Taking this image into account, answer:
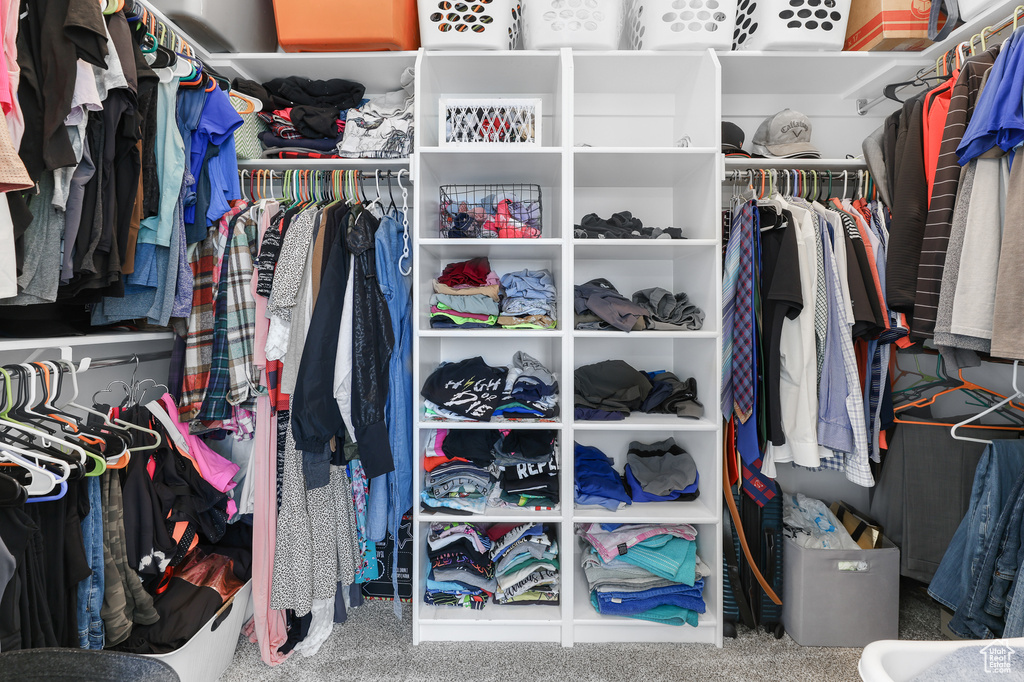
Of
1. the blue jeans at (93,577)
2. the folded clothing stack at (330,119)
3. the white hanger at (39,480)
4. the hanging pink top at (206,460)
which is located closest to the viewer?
the white hanger at (39,480)

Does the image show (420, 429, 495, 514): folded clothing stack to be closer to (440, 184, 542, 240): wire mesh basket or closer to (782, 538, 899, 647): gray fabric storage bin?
(440, 184, 542, 240): wire mesh basket

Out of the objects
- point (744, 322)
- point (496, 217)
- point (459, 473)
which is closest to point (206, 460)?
point (459, 473)

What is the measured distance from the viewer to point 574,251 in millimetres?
1904

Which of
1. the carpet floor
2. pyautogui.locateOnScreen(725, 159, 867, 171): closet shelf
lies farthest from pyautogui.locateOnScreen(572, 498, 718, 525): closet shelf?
pyautogui.locateOnScreen(725, 159, 867, 171): closet shelf

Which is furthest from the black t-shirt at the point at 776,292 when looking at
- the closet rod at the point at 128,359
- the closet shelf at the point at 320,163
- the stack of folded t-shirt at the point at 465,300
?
the closet rod at the point at 128,359

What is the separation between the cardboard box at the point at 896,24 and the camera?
1.79 m

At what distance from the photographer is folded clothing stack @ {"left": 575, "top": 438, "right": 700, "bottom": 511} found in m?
1.89

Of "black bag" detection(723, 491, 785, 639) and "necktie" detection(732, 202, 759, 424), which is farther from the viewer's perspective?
"black bag" detection(723, 491, 785, 639)

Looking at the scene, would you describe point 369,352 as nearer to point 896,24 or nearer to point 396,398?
point 396,398

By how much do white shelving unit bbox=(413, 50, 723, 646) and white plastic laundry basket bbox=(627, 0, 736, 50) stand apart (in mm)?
48

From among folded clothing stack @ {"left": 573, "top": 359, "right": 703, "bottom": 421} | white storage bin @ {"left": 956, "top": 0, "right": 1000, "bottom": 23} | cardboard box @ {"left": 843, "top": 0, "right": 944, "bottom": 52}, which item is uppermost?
cardboard box @ {"left": 843, "top": 0, "right": 944, "bottom": 52}

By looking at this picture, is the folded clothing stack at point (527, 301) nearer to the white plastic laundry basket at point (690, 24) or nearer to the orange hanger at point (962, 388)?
the white plastic laundry basket at point (690, 24)

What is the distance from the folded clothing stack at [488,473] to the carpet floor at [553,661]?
0.49 m

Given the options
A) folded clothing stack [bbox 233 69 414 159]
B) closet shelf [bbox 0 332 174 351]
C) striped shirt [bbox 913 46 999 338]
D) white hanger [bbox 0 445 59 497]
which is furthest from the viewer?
folded clothing stack [bbox 233 69 414 159]
